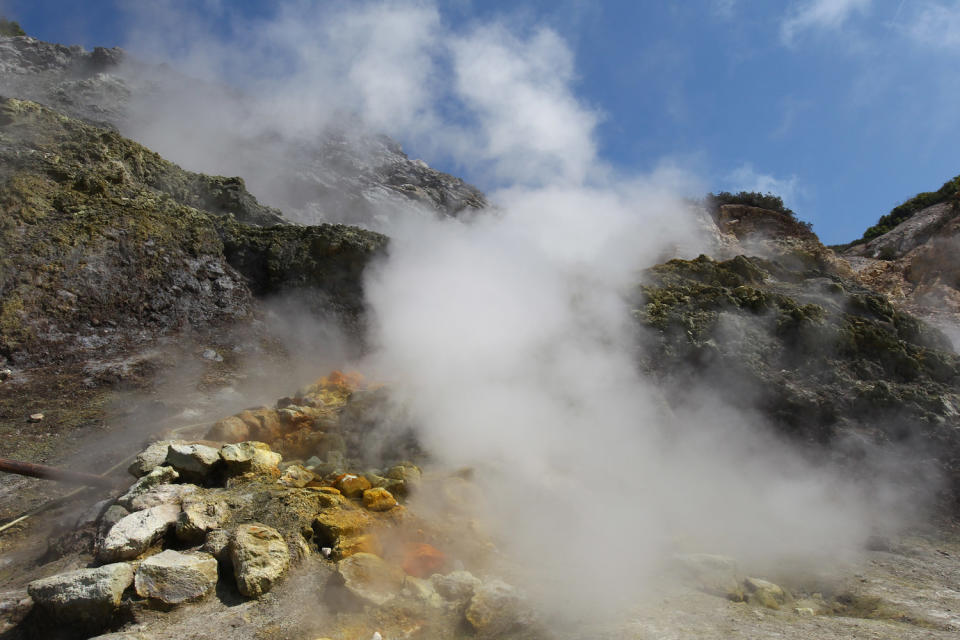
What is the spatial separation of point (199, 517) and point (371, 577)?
3.77 feet

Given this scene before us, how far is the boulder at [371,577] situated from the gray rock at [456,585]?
213mm

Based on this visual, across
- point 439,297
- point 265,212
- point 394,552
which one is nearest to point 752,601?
point 394,552

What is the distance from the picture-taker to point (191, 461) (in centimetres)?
386

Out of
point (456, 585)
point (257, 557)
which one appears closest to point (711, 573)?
point (456, 585)

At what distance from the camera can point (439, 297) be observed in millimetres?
8094

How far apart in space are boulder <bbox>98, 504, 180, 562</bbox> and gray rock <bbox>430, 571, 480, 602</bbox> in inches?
64.1

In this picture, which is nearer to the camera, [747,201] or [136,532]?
[136,532]

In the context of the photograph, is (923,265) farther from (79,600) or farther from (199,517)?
(79,600)

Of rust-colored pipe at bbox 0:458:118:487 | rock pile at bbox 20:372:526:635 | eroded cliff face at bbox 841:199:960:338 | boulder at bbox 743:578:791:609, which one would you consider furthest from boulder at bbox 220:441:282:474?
eroded cliff face at bbox 841:199:960:338

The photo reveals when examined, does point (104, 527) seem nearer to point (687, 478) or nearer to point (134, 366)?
point (134, 366)

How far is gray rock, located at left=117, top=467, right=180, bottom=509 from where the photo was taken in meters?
3.48

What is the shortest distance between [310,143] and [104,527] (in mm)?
15147

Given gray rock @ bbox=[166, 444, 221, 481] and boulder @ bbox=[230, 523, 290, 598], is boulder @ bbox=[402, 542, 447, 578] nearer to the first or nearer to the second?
boulder @ bbox=[230, 523, 290, 598]

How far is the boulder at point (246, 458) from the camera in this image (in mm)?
3953
